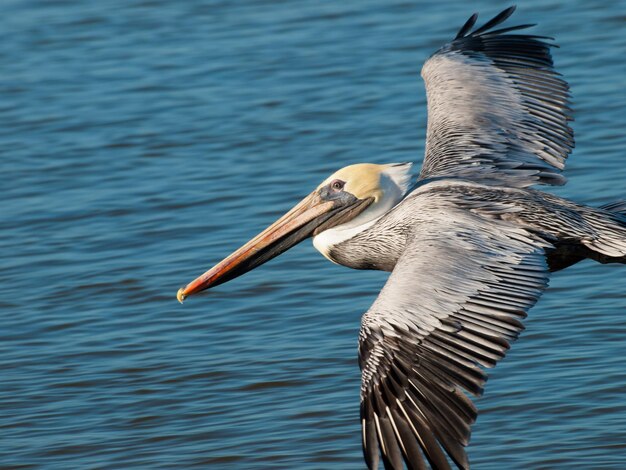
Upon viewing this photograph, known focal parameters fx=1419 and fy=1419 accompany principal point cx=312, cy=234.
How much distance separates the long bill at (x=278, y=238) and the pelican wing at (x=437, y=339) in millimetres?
1008

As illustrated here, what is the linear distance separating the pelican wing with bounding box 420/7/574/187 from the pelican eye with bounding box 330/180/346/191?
0.55 meters

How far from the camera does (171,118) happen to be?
39.5ft

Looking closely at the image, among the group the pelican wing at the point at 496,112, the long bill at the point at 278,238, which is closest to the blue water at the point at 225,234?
the long bill at the point at 278,238

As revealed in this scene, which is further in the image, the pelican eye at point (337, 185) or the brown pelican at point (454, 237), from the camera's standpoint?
the pelican eye at point (337, 185)

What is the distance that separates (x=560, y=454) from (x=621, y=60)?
6.52 m

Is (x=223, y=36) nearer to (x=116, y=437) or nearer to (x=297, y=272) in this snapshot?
(x=297, y=272)

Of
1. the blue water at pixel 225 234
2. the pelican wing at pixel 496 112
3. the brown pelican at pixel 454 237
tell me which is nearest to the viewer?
the brown pelican at pixel 454 237

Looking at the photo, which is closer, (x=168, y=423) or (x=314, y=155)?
(x=168, y=423)

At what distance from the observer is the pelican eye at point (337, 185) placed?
7180 millimetres

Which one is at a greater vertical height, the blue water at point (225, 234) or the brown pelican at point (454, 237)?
the brown pelican at point (454, 237)

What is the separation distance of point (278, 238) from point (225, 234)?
7.37 ft

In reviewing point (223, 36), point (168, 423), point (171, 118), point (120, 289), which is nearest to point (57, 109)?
point (171, 118)

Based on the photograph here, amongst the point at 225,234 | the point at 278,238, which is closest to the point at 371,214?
the point at 278,238

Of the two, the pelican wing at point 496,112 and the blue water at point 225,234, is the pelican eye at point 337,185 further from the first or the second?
the blue water at point 225,234
